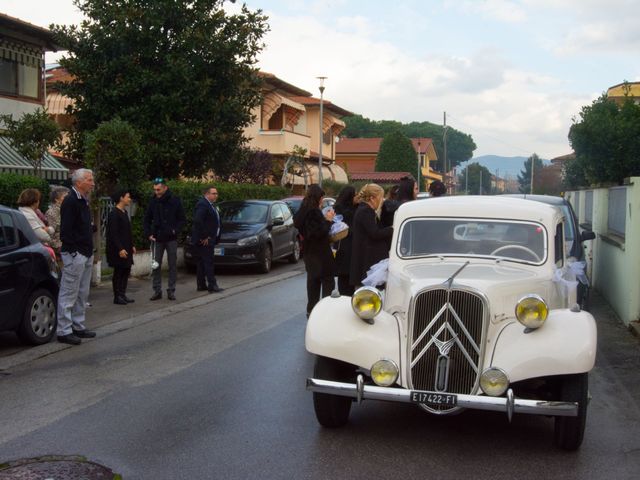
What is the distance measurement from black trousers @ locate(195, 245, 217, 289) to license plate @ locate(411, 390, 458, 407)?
919cm

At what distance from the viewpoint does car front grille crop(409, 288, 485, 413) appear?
5.62m

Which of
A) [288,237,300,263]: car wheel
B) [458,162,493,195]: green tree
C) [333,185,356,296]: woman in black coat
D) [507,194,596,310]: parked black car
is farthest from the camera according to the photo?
[458,162,493,195]: green tree

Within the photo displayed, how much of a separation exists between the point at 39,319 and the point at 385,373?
5.19 metres

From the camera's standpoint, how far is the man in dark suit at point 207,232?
14.2 meters

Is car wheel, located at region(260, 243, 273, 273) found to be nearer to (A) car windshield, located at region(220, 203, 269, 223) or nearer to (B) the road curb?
(B) the road curb

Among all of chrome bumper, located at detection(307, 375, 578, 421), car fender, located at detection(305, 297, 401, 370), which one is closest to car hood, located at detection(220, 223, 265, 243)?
car fender, located at detection(305, 297, 401, 370)

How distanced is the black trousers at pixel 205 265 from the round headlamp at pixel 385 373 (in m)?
8.88

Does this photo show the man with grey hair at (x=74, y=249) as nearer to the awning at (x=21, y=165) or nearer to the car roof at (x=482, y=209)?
the car roof at (x=482, y=209)

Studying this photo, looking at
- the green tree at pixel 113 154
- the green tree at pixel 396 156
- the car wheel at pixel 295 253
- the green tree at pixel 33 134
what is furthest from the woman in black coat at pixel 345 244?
the green tree at pixel 396 156

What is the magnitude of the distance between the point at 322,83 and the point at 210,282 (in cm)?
2794

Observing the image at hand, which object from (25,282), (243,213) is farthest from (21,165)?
(25,282)

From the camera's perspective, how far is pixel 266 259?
1788cm

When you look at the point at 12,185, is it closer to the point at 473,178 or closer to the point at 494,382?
the point at 494,382

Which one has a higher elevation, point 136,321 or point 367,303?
point 367,303
